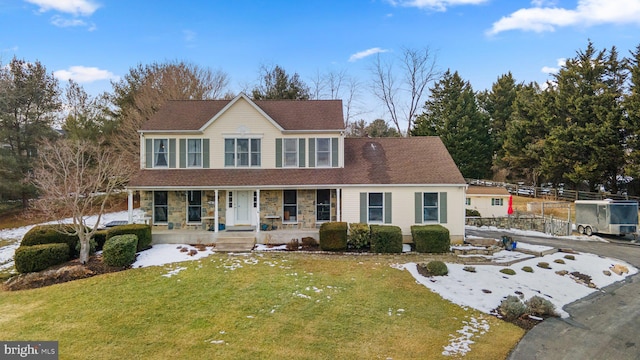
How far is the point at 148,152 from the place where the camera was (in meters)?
16.9

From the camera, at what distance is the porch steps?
14.2m

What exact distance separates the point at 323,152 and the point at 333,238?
15.8 ft

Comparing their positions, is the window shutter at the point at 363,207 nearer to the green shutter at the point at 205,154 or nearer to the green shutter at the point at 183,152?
Answer: the green shutter at the point at 205,154

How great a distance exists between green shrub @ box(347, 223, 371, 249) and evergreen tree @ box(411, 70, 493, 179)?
26.0 metres

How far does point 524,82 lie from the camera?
46500 millimetres

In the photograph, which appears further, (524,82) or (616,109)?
(524,82)

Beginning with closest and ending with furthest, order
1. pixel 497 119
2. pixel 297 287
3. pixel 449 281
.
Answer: pixel 297 287
pixel 449 281
pixel 497 119

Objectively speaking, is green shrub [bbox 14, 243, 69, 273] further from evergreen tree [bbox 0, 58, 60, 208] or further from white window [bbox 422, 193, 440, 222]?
evergreen tree [bbox 0, 58, 60, 208]

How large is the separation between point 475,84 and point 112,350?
151 ft

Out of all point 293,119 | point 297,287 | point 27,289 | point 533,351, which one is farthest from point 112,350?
point 293,119

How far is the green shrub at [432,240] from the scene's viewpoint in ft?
47.1

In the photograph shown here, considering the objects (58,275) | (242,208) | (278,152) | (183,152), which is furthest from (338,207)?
(58,275)

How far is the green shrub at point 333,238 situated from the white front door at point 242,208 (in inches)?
176

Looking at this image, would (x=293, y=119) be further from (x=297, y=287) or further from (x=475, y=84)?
(x=475, y=84)
